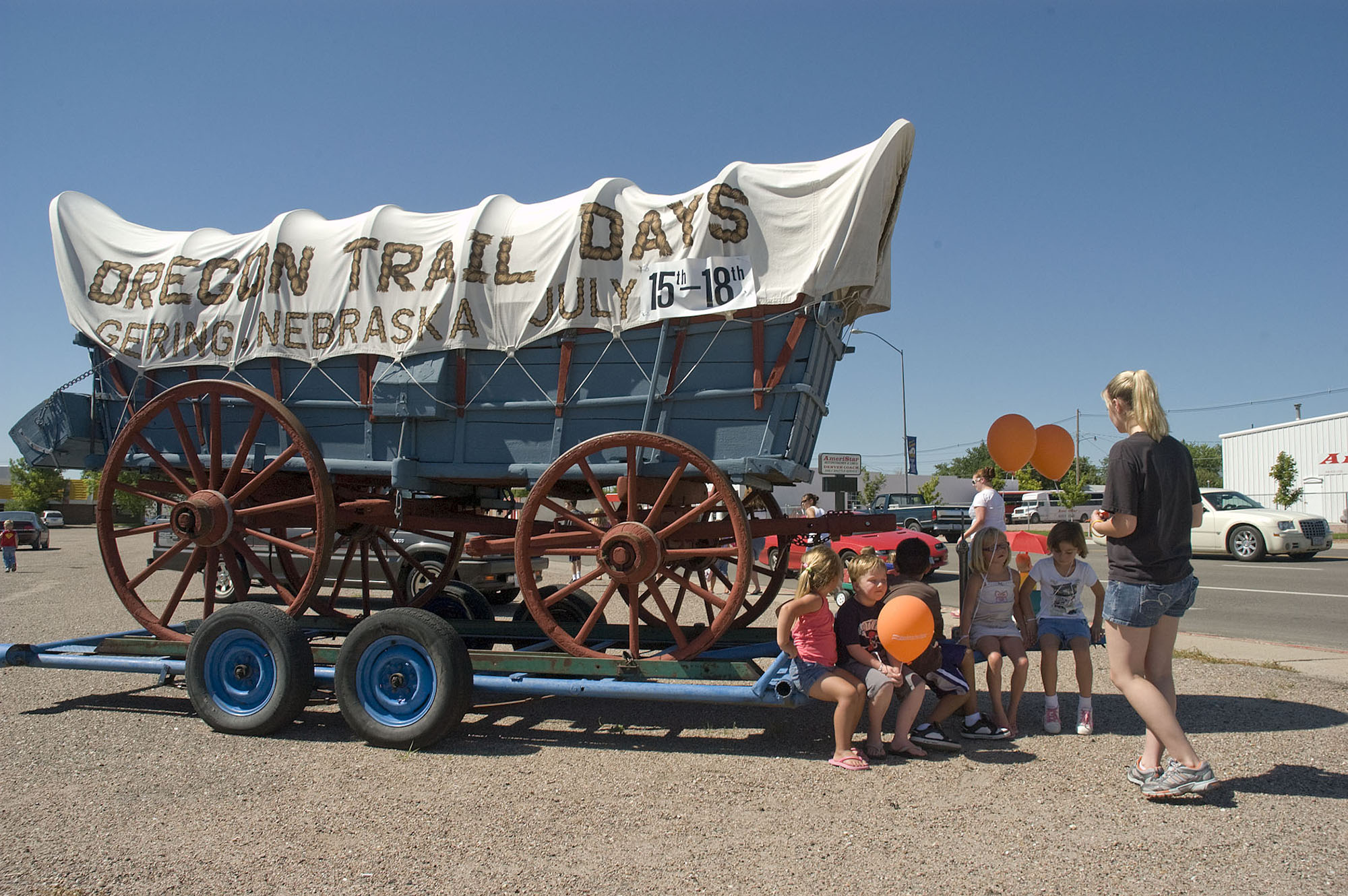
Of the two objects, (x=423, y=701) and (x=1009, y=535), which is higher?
(x=1009, y=535)

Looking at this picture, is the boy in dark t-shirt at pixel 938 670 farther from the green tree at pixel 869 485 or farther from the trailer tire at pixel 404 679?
the green tree at pixel 869 485

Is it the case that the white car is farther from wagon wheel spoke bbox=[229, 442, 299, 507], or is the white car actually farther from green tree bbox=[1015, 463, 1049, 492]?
wagon wheel spoke bbox=[229, 442, 299, 507]

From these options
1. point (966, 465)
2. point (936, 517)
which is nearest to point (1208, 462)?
point (966, 465)

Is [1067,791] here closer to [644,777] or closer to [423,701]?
[644,777]

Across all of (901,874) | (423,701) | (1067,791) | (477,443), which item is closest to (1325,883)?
(1067,791)

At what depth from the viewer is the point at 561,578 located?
15.4m

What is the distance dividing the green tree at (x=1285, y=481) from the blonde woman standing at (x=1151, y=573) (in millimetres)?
37077

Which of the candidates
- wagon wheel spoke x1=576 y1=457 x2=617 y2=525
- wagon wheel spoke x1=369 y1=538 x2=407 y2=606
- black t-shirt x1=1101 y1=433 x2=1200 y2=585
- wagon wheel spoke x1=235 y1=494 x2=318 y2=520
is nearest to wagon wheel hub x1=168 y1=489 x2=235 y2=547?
wagon wheel spoke x1=235 y1=494 x2=318 y2=520

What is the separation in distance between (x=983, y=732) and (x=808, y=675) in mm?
1206

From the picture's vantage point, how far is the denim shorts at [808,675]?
14.4 ft

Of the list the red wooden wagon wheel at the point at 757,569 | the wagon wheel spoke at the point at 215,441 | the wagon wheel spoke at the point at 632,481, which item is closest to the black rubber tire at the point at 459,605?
the red wooden wagon wheel at the point at 757,569

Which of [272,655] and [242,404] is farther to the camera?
[242,404]

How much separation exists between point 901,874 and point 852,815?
0.59 m

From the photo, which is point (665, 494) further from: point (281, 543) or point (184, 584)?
point (184, 584)
